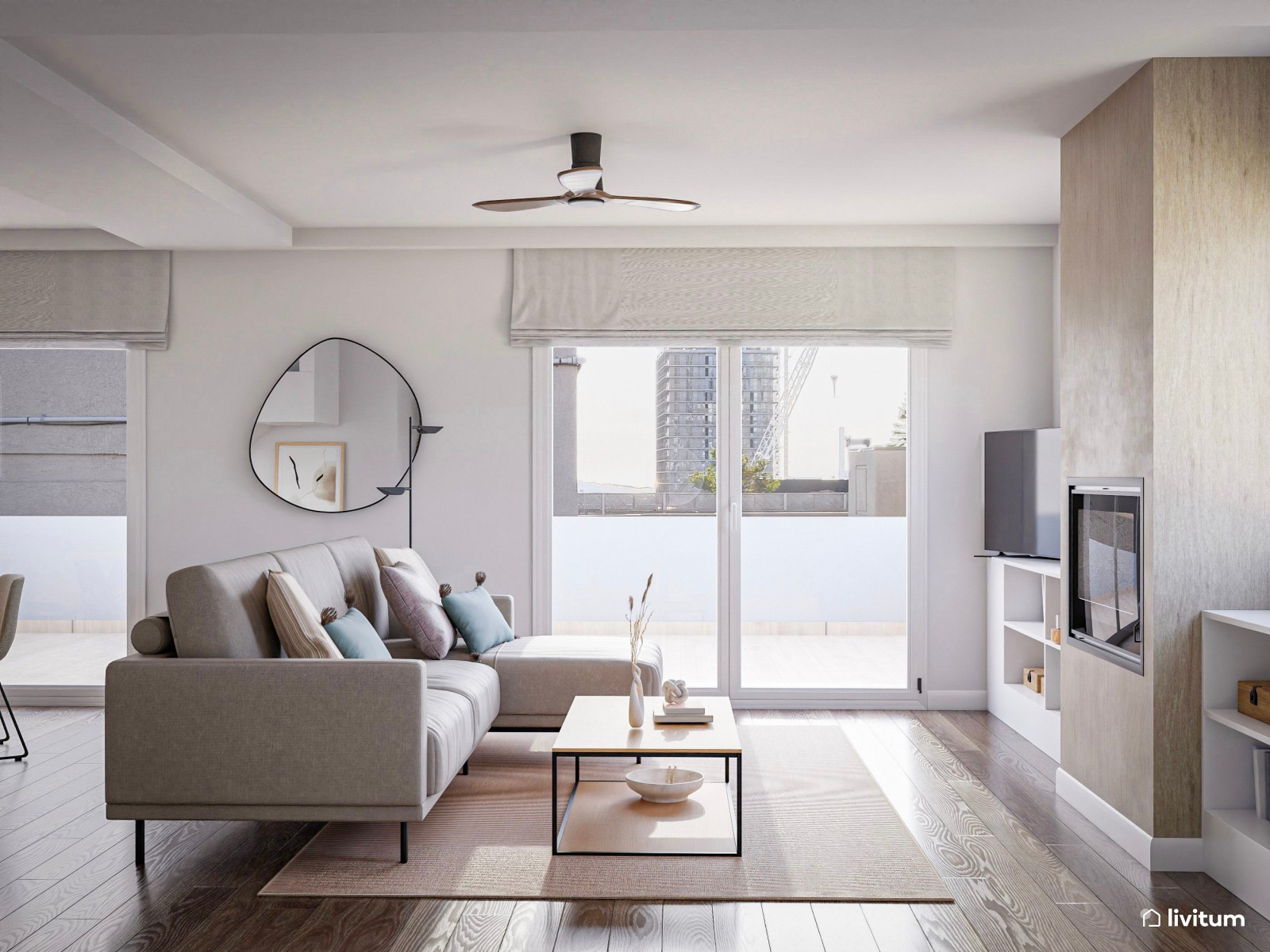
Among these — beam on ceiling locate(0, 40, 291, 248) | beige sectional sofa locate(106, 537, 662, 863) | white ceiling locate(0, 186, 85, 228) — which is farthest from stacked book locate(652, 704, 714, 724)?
white ceiling locate(0, 186, 85, 228)

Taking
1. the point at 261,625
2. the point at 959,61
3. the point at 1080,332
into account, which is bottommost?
the point at 261,625

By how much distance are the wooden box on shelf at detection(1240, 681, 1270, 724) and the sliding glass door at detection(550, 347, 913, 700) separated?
2.55m

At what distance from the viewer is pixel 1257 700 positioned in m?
2.87

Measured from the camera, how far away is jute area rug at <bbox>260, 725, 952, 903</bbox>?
9.39ft

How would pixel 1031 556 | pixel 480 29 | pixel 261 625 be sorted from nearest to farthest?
1. pixel 480 29
2. pixel 261 625
3. pixel 1031 556

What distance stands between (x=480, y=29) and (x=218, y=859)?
2679mm

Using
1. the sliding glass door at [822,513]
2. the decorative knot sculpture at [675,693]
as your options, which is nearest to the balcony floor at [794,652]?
the sliding glass door at [822,513]

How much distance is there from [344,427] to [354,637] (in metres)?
2.19

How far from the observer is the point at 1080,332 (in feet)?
11.8

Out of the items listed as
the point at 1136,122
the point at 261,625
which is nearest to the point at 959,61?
the point at 1136,122

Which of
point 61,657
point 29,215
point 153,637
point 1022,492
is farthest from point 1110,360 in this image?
point 61,657

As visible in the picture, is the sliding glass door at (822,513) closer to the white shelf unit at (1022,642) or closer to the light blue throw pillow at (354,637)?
the white shelf unit at (1022,642)

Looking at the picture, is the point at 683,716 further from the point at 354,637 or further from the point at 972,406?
the point at 972,406

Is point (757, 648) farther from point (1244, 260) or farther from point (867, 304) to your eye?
point (1244, 260)
